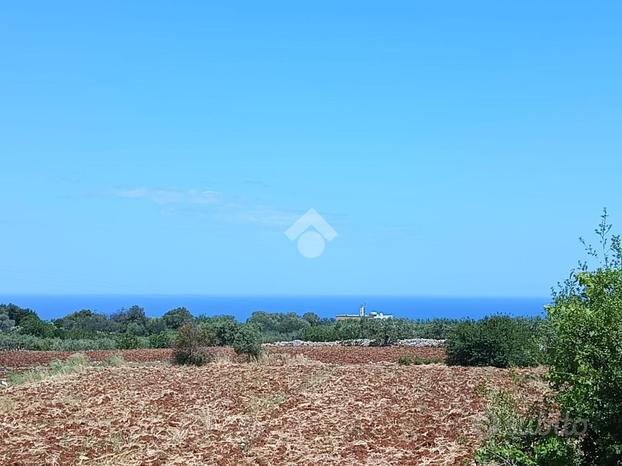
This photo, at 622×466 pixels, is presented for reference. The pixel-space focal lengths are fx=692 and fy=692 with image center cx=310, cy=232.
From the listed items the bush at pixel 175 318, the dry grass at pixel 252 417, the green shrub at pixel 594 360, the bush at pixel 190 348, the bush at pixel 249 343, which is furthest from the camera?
the bush at pixel 175 318

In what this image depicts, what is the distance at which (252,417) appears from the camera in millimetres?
10555

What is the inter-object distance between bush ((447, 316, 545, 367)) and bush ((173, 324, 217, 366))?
646 centimetres

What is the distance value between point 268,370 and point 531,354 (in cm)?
862

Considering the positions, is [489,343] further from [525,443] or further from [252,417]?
[525,443]

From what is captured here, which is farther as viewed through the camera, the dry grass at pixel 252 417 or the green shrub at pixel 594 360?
the dry grass at pixel 252 417

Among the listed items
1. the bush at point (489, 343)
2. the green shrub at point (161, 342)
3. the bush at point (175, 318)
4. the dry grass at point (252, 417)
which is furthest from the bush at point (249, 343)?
the bush at point (175, 318)

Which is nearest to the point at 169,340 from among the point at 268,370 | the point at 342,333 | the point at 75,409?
the point at 342,333

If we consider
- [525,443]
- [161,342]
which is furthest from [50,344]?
[525,443]

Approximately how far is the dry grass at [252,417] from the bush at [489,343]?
2.48 meters

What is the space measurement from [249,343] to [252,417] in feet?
27.9

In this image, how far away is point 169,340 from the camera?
26766 millimetres

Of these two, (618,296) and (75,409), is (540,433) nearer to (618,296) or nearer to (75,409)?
(618,296)

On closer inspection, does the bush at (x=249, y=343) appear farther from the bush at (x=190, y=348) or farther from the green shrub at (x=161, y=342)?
the green shrub at (x=161, y=342)

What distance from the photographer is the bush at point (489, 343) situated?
669 inches
